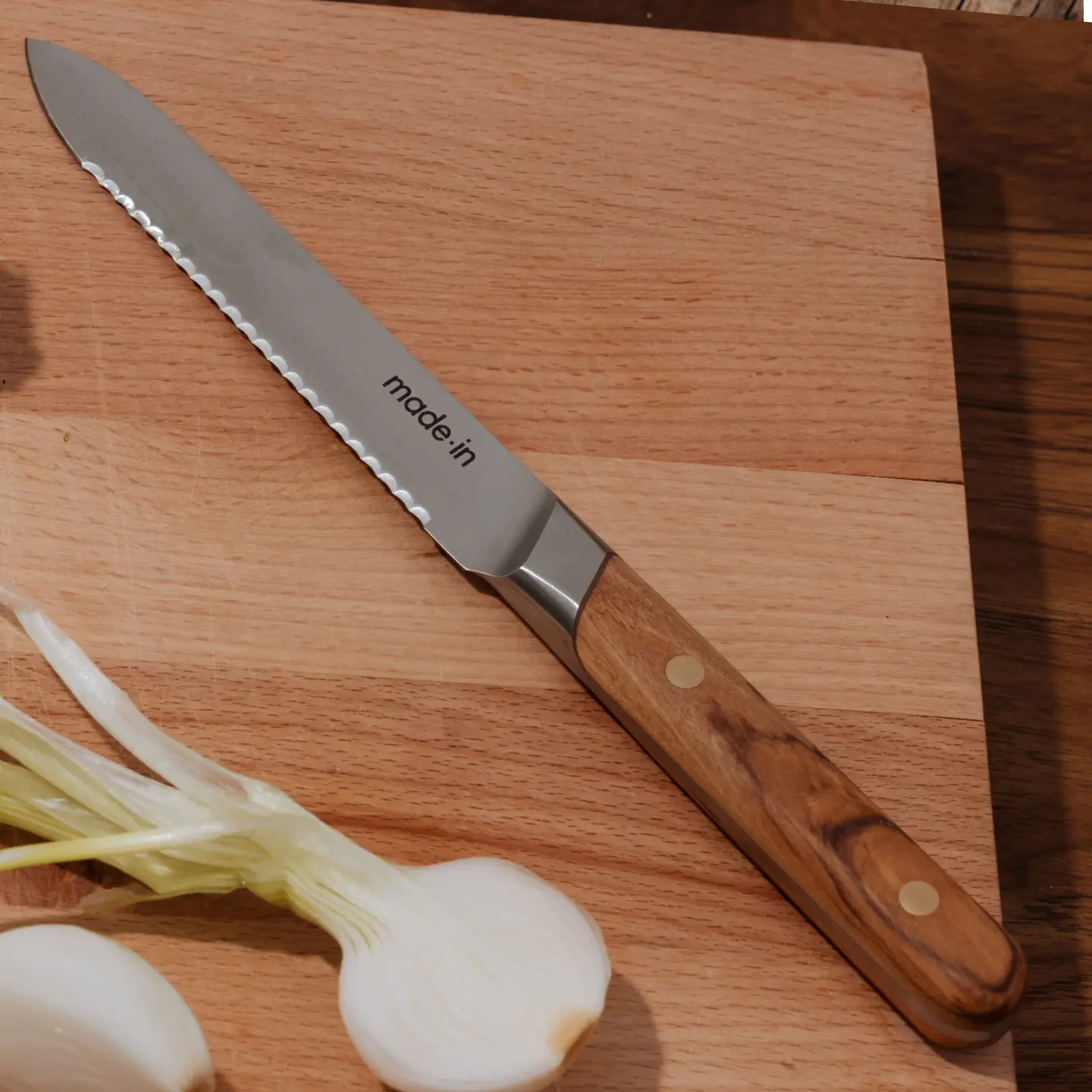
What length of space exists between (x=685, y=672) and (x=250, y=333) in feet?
1.40

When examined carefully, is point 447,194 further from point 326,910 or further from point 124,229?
point 326,910

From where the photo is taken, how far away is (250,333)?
0.92 meters

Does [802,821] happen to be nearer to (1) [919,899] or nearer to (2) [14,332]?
(1) [919,899]

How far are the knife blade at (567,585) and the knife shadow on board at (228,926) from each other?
0.14 metres

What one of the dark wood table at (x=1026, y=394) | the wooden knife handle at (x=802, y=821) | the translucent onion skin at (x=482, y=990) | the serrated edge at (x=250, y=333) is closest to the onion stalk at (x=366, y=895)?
the translucent onion skin at (x=482, y=990)

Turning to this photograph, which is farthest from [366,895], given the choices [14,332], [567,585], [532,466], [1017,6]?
→ [1017,6]

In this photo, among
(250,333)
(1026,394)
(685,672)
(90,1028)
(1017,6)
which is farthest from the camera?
(1017,6)

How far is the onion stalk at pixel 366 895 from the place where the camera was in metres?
0.69

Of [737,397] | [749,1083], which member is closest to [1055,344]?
[737,397]

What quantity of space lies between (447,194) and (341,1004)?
656 millimetres

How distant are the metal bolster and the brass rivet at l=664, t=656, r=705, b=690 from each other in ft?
0.23

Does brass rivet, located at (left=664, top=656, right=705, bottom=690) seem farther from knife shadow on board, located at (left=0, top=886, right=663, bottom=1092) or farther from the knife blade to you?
knife shadow on board, located at (left=0, top=886, right=663, bottom=1092)

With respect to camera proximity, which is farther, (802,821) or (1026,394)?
(1026,394)

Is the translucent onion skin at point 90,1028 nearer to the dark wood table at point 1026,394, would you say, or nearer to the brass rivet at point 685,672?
the brass rivet at point 685,672
